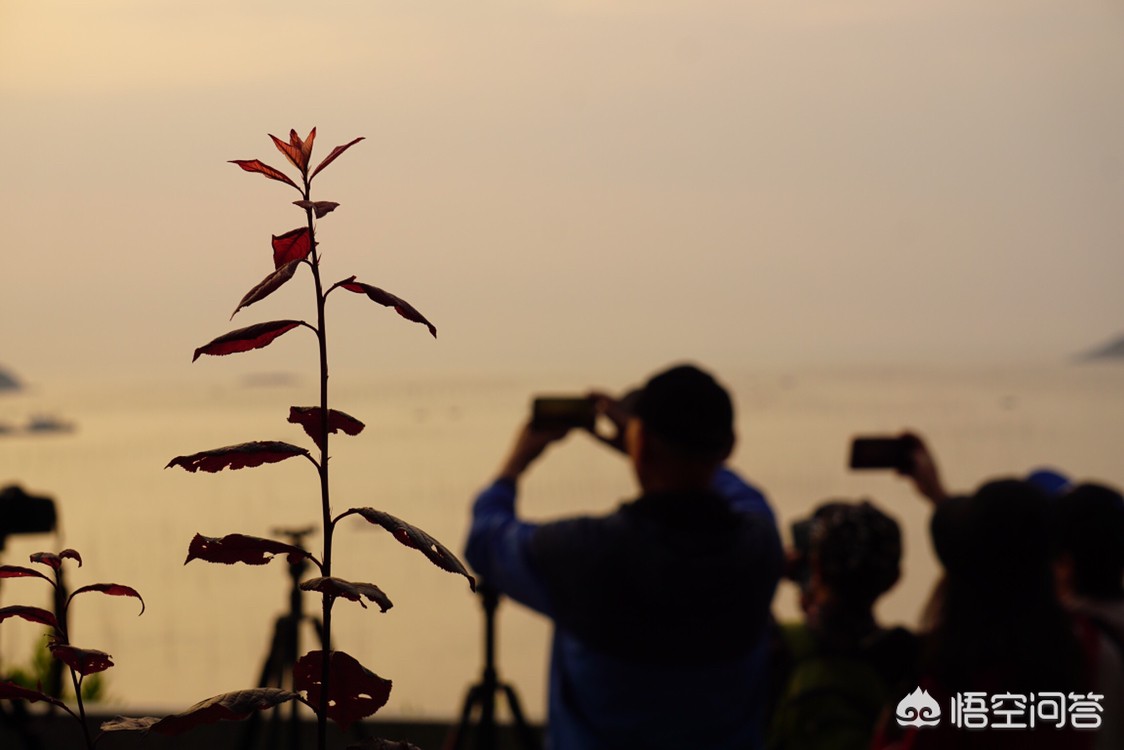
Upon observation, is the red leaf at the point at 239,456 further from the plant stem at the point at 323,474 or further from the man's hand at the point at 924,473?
the man's hand at the point at 924,473

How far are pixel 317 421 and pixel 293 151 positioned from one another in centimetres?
16

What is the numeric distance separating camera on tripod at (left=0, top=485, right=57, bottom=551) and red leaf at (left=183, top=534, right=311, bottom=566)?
9.88 ft

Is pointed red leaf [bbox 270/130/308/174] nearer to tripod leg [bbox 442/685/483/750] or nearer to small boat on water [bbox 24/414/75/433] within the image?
tripod leg [bbox 442/685/483/750]


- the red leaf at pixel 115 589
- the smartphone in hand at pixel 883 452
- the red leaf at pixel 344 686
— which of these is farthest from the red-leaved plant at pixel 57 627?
the smartphone in hand at pixel 883 452

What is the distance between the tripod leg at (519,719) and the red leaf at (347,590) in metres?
3.35

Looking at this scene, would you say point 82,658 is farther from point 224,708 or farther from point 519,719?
point 519,719

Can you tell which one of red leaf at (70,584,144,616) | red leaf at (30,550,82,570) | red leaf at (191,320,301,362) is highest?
red leaf at (191,320,301,362)

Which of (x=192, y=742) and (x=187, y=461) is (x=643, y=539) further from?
(x=192, y=742)

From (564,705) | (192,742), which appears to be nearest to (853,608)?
(564,705)

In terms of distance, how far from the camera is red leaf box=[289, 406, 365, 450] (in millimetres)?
734

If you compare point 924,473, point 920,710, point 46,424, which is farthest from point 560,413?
point 46,424

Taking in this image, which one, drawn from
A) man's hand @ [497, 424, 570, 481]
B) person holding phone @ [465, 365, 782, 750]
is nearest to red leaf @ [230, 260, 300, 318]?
person holding phone @ [465, 365, 782, 750]

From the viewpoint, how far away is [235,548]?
712 mm

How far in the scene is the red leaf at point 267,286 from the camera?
2.13ft
